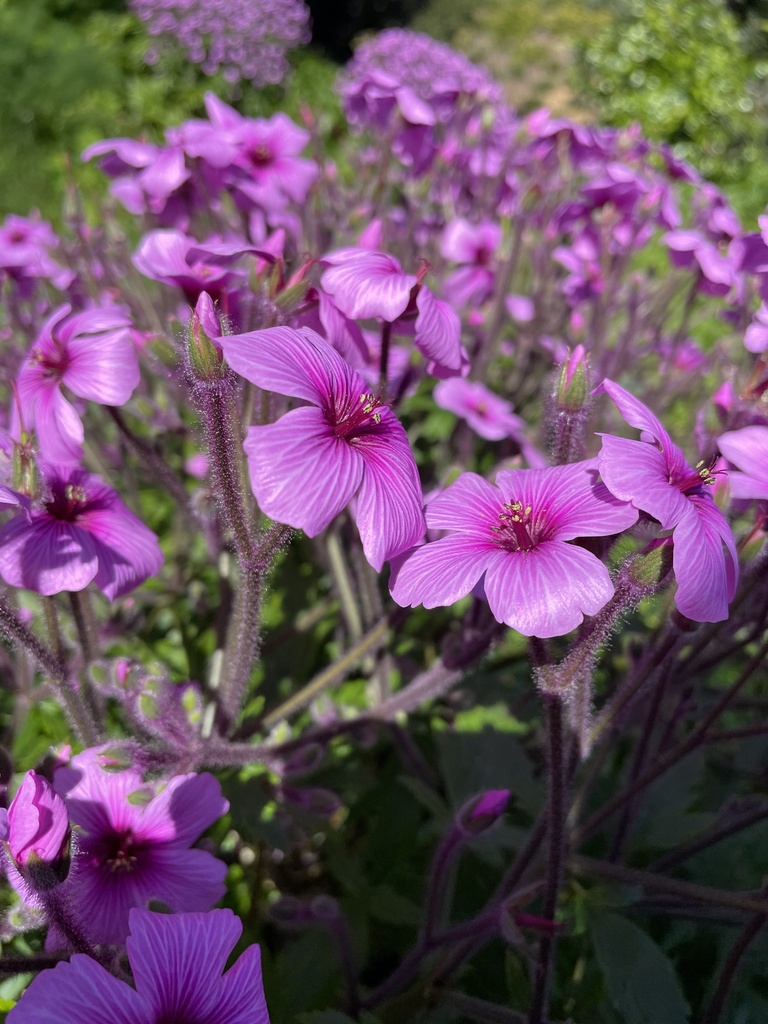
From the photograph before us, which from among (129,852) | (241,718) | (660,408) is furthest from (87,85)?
(129,852)

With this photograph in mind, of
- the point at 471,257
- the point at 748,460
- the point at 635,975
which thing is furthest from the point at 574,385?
the point at 471,257

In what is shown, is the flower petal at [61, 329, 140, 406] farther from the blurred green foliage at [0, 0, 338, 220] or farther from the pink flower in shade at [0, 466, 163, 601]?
the blurred green foliage at [0, 0, 338, 220]

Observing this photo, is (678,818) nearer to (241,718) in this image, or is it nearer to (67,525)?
(241,718)

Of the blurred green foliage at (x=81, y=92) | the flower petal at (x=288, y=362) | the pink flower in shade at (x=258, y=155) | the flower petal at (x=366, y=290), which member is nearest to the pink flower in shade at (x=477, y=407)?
the pink flower in shade at (x=258, y=155)

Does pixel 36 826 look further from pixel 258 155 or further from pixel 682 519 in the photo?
pixel 258 155

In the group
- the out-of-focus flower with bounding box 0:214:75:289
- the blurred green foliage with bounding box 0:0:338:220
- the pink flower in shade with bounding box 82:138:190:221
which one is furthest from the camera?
the blurred green foliage with bounding box 0:0:338:220

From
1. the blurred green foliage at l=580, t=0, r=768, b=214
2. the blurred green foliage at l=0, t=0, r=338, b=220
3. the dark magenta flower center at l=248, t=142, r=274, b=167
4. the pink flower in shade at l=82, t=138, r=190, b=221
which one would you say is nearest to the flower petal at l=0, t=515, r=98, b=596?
the pink flower in shade at l=82, t=138, r=190, b=221

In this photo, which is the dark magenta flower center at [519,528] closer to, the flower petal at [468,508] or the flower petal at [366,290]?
the flower petal at [468,508]
